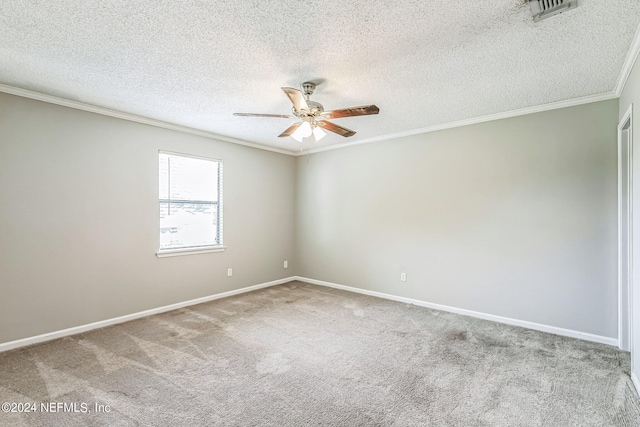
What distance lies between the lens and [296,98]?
2.53 metres

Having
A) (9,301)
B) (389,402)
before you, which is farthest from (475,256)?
(9,301)

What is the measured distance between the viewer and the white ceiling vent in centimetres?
174

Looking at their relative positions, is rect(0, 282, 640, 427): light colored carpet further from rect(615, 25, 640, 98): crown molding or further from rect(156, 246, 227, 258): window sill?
rect(615, 25, 640, 98): crown molding

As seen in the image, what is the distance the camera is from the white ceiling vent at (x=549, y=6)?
1.74 meters

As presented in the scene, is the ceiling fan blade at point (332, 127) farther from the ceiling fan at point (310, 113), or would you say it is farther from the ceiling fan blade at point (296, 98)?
the ceiling fan blade at point (296, 98)

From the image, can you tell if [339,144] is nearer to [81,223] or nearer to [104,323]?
[81,223]

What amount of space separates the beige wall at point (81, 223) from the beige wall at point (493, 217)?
2307mm

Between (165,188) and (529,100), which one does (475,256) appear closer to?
(529,100)

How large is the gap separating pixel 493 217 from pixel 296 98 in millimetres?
2866

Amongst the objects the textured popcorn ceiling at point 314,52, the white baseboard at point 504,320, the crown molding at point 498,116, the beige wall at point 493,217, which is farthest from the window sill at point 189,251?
the crown molding at point 498,116

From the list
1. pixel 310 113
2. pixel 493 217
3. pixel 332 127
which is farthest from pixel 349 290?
pixel 310 113

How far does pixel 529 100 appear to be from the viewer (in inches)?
129

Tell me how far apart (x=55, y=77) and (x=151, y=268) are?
2330 mm

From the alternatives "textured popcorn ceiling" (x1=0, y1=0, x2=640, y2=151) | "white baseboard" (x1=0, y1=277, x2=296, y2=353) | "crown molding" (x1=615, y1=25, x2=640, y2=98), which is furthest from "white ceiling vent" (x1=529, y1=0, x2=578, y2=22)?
"white baseboard" (x1=0, y1=277, x2=296, y2=353)
